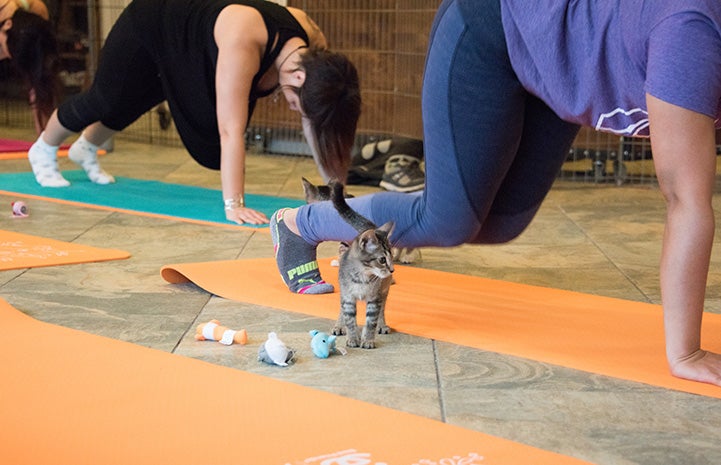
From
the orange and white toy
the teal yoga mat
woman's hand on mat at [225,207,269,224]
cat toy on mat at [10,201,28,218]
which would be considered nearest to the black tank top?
the teal yoga mat

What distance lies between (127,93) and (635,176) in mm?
2809

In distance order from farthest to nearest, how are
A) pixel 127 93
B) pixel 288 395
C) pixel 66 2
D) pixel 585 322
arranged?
pixel 66 2, pixel 127 93, pixel 585 322, pixel 288 395

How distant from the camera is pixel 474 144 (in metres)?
2.06

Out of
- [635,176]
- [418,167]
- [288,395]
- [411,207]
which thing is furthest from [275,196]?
[288,395]

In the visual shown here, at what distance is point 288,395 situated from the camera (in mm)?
1838

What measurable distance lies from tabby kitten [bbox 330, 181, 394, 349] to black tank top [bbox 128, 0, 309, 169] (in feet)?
5.53

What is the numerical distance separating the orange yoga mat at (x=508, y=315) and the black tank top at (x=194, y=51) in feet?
3.65

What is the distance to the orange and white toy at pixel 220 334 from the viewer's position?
2.20 meters

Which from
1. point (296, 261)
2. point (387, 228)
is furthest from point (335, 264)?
point (387, 228)

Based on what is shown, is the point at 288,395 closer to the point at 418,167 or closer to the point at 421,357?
the point at 421,357

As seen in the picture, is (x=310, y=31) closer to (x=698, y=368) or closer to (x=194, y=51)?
(x=194, y=51)

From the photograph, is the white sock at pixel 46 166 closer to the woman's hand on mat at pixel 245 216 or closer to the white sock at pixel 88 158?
the white sock at pixel 88 158

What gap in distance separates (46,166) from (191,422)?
134 inches

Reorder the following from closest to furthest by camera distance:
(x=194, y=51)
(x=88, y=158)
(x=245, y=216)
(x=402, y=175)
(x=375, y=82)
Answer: (x=245, y=216) → (x=194, y=51) → (x=402, y=175) → (x=88, y=158) → (x=375, y=82)
